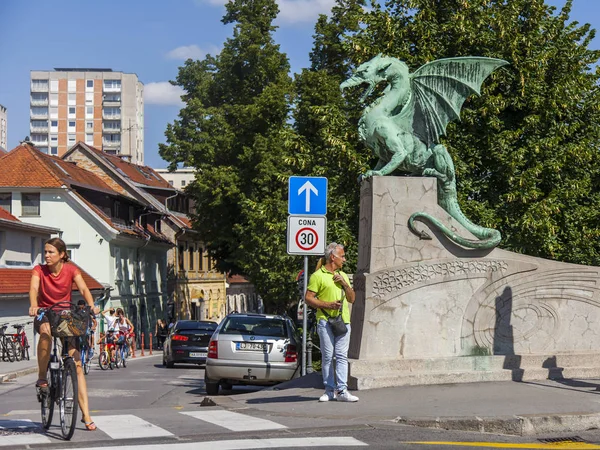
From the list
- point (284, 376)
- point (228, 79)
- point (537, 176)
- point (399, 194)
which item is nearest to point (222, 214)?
point (228, 79)

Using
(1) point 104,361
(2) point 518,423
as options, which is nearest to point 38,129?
(1) point 104,361

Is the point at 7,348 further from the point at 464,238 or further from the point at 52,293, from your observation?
the point at 52,293

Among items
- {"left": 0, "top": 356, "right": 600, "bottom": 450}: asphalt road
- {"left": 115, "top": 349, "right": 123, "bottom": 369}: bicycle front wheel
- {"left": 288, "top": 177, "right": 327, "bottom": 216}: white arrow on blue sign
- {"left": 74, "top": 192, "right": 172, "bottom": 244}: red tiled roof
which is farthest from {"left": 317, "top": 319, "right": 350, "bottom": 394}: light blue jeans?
{"left": 74, "top": 192, "right": 172, "bottom": 244}: red tiled roof

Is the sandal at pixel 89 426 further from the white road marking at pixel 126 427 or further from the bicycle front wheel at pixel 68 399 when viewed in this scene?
the bicycle front wheel at pixel 68 399

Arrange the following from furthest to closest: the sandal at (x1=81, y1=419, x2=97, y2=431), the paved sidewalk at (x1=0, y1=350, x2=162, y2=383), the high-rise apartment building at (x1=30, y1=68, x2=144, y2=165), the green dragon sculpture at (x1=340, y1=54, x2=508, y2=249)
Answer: the high-rise apartment building at (x1=30, y1=68, x2=144, y2=165), the paved sidewalk at (x1=0, y1=350, x2=162, y2=383), the green dragon sculpture at (x1=340, y1=54, x2=508, y2=249), the sandal at (x1=81, y1=419, x2=97, y2=431)

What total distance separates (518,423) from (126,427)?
11.8ft

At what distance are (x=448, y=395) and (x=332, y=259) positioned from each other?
203cm

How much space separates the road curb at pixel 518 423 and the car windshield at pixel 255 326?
891 cm

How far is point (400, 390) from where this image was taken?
12.5 metres

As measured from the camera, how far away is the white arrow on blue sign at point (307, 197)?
16.1 metres

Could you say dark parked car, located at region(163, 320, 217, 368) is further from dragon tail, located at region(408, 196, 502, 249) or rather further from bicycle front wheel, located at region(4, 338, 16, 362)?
dragon tail, located at region(408, 196, 502, 249)

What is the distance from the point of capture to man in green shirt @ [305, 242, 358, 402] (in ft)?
38.2

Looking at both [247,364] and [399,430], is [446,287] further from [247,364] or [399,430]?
[247,364]

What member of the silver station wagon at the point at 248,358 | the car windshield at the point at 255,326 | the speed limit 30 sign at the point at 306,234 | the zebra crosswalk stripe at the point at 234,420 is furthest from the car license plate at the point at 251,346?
the zebra crosswalk stripe at the point at 234,420
